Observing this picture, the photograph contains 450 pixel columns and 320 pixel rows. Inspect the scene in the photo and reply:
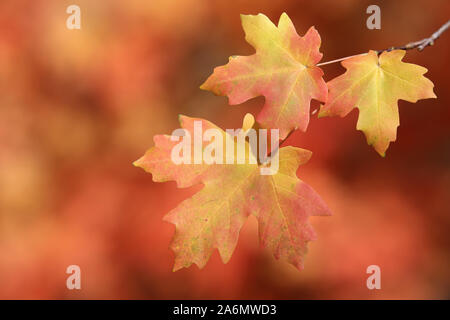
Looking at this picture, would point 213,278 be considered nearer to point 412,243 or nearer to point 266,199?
point 412,243

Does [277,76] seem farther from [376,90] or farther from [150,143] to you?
[150,143]

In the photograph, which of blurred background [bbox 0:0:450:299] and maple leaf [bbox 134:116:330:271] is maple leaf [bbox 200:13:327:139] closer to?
maple leaf [bbox 134:116:330:271]

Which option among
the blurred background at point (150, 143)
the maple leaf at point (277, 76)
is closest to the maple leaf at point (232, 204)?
the maple leaf at point (277, 76)

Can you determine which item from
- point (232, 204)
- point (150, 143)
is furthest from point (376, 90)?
point (150, 143)

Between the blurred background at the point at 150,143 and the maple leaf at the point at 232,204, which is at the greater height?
the blurred background at the point at 150,143

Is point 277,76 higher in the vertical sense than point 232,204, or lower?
higher

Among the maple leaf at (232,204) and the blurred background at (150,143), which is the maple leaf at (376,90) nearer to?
the maple leaf at (232,204)
